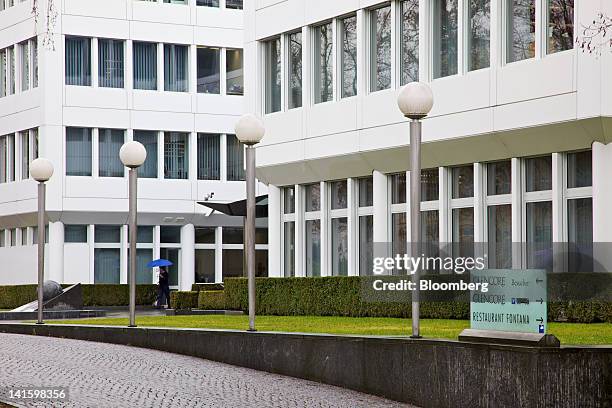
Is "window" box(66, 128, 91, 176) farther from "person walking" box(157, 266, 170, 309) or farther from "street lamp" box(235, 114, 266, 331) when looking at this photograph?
"street lamp" box(235, 114, 266, 331)

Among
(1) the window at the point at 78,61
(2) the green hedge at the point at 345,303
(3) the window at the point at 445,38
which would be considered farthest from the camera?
(1) the window at the point at 78,61

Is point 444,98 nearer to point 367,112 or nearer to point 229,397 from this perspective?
point 367,112

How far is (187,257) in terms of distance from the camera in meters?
53.7

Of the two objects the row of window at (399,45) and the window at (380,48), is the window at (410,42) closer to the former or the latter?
the row of window at (399,45)

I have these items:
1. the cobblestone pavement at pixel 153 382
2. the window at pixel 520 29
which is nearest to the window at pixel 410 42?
the window at pixel 520 29

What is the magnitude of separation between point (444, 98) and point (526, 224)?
332 cm

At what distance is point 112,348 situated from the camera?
20.8 metres

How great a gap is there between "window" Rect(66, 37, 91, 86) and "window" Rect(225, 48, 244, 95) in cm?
574

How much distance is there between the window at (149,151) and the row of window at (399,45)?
665 inches

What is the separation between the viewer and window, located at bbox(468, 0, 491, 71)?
2770 cm

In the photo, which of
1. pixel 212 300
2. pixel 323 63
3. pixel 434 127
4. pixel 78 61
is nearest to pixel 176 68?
pixel 78 61

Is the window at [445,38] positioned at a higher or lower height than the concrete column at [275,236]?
higher

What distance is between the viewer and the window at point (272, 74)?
35656 millimetres

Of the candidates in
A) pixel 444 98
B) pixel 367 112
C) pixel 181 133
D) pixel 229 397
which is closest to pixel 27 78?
pixel 181 133
